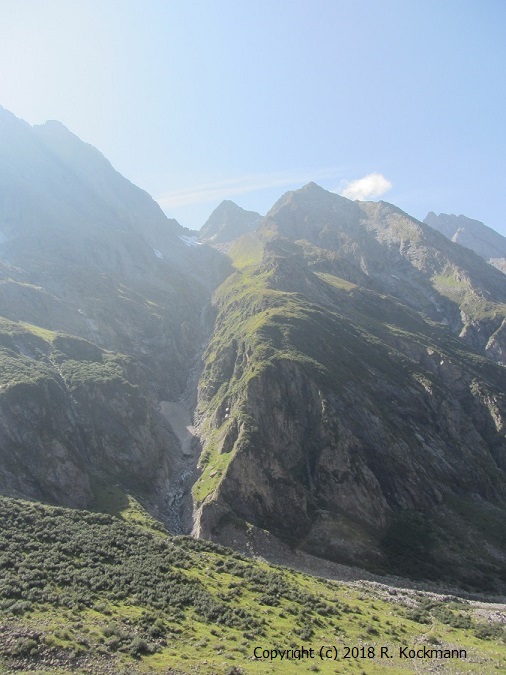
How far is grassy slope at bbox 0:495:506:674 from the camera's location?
37.8 metres

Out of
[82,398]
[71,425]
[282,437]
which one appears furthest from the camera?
[82,398]

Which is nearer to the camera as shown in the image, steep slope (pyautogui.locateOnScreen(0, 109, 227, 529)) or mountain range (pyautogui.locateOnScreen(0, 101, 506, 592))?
mountain range (pyautogui.locateOnScreen(0, 101, 506, 592))

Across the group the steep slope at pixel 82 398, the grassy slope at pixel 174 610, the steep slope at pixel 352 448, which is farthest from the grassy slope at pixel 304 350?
the grassy slope at pixel 174 610

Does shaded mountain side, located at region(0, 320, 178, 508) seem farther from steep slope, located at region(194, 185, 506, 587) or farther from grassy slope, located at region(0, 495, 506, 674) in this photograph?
grassy slope, located at region(0, 495, 506, 674)

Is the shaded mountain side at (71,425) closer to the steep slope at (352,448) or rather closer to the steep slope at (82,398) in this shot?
the steep slope at (82,398)

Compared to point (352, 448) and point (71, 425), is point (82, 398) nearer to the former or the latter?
point (71, 425)

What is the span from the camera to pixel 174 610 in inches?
1869

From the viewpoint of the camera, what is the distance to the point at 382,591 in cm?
7300

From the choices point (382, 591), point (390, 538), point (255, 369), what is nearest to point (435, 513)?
point (390, 538)

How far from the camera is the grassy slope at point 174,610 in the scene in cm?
3775

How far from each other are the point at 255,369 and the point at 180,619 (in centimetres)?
8280

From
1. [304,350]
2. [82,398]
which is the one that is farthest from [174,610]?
[304,350]

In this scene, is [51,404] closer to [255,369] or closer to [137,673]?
[255,369]

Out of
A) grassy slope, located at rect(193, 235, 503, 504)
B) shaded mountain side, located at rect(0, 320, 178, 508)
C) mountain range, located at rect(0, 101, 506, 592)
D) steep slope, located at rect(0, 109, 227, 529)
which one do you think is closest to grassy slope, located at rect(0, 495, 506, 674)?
mountain range, located at rect(0, 101, 506, 592)
